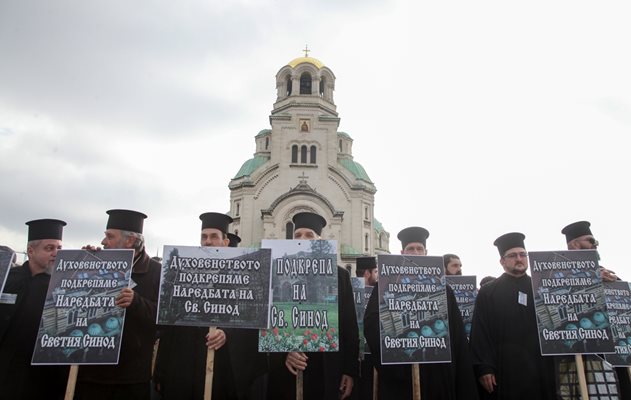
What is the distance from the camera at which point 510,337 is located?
545 cm

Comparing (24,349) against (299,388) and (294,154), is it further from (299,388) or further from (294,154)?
(294,154)

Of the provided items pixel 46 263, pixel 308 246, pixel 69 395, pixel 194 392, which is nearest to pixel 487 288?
pixel 308 246

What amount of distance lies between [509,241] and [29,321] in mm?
5809

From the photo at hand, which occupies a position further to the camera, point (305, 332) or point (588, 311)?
point (588, 311)

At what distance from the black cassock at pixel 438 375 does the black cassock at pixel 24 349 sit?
3.58 m

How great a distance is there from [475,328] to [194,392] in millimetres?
3560

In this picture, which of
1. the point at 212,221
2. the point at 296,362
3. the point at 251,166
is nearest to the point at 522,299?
the point at 296,362

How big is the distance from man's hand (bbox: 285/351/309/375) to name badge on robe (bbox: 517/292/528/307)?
283 cm

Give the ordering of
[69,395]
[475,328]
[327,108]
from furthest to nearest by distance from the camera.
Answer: [327,108] < [475,328] < [69,395]

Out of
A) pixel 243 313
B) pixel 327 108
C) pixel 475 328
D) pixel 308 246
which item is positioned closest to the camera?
pixel 243 313

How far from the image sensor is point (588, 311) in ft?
16.7

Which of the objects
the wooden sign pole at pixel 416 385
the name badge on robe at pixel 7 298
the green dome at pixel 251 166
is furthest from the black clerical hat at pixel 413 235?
the green dome at pixel 251 166

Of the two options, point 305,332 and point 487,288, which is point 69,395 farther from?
point 487,288

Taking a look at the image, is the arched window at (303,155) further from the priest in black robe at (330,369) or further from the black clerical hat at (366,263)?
the priest in black robe at (330,369)
